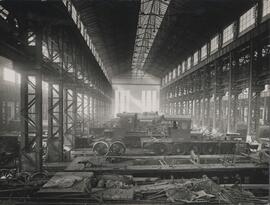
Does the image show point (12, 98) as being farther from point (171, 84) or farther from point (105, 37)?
point (171, 84)

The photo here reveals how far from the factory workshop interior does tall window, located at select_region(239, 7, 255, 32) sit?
0.29 ft

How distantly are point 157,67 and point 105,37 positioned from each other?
24.4 meters

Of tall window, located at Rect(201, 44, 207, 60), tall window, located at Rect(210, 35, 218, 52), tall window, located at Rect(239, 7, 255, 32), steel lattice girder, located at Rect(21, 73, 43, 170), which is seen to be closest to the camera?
steel lattice girder, located at Rect(21, 73, 43, 170)

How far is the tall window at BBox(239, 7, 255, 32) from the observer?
18969 millimetres

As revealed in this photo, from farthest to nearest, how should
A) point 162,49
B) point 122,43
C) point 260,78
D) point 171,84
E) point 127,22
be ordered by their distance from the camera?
point 171,84, point 162,49, point 122,43, point 127,22, point 260,78

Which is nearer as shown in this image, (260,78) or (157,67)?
(260,78)

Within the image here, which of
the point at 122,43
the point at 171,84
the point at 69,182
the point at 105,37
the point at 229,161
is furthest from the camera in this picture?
the point at 171,84

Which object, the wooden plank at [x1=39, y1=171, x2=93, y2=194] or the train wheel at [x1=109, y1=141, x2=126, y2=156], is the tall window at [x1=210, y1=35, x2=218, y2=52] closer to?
→ the train wheel at [x1=109, y1=141, x2=126, y2=156]

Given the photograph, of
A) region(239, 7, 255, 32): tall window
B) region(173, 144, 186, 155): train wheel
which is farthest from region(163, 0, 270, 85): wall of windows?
region(173, 144, 186, 155): train wheel

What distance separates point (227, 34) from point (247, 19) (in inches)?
146

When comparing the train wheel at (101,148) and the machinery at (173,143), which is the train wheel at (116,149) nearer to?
the machinery at (173,143)

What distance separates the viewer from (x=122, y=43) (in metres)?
30.3

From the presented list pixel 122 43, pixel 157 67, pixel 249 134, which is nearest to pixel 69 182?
pixel 249 134

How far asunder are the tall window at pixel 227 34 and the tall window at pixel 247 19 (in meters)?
1.58
